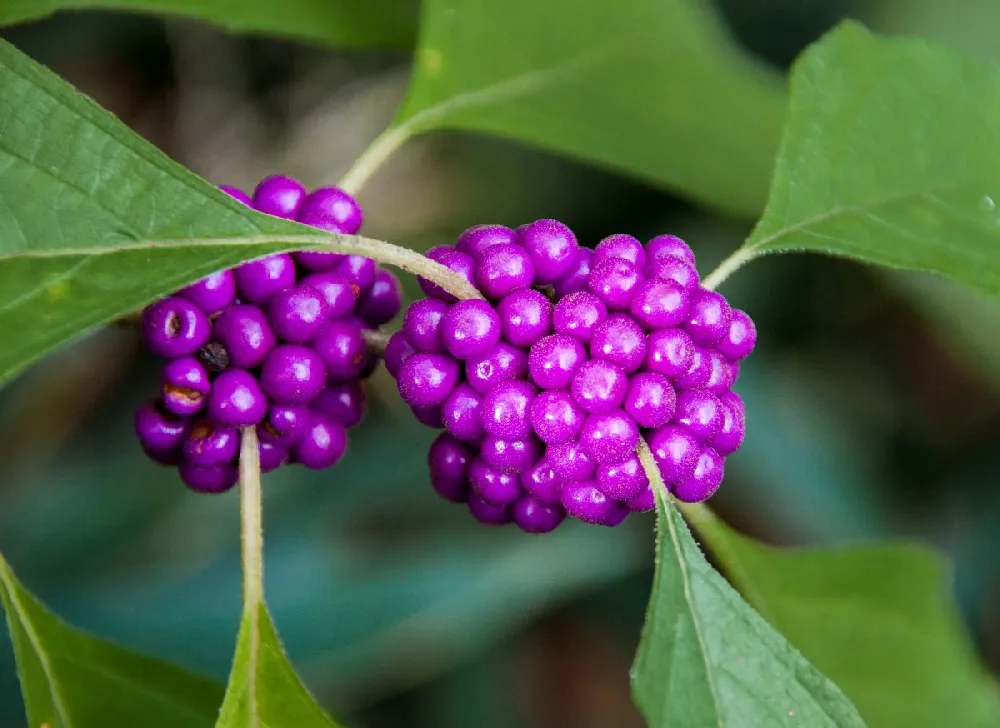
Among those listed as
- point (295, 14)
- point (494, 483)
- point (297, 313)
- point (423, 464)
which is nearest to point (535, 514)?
point (494, 483)

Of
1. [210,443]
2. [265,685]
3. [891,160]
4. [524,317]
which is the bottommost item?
[265,685]

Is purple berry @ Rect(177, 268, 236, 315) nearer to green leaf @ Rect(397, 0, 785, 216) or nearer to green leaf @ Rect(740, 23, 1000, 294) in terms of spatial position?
green leaf @ Rect(397, 0, 785, 216)

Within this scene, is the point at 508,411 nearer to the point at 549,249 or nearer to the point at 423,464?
the point at 549,249

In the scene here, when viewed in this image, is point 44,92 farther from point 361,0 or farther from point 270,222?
point 361,0

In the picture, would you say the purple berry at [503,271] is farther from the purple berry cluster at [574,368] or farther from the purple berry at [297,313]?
the purple berry at [297,313]

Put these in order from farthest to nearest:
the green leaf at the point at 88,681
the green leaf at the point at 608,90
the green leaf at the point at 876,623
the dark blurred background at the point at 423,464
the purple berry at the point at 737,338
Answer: the dark blurred background at the point at 423,464
the green leaf at the point at 876,623
the green leaf at the point at 608,90
the green leaf at the point at 88,681
the purple berry at the point at 737,338

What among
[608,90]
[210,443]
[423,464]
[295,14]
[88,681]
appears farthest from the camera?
[423,464]

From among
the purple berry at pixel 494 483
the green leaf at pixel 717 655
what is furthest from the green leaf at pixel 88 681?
the green leaf at pixel 717 655
